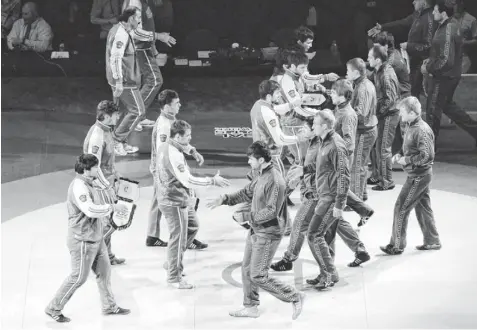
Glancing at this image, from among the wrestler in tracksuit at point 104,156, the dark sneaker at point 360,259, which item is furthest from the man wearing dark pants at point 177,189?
the dark sneaker at point 360,259

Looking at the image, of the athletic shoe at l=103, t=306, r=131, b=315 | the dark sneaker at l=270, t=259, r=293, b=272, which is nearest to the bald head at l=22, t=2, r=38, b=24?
the dark sneaker at l=270, t=259, r=293, b=272

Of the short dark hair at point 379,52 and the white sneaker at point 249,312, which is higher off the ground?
the short dark hair at point 379,52

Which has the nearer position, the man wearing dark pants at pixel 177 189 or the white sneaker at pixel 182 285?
the man wearing dark pants at pixel 177 189

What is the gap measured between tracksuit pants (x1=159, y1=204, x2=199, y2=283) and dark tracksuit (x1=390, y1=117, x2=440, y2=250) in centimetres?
192

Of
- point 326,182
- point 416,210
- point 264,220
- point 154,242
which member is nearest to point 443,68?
point 416,210

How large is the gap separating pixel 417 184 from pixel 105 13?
6.43m

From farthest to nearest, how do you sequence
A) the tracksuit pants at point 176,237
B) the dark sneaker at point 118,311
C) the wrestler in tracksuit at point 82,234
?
1. the tracksuit pants at point 176,237
2. the dark sneaker at point 118,311
3. the wrestler in tracksuit at point 82,234

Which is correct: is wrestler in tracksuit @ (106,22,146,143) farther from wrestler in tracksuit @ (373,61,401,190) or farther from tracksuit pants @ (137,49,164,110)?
wrestler in tracksuit @ (373,61,401,190)

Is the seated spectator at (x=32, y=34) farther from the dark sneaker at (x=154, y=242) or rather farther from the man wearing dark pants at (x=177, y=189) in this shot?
the man wearing dark pants at (x=177, y=189)

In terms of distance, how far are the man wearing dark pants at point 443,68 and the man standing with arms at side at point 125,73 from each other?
11.3 feet

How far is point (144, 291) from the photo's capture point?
26.7 ft

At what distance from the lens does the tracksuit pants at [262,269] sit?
24.5 ft

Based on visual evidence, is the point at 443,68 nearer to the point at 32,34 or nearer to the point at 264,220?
the point at 264,220

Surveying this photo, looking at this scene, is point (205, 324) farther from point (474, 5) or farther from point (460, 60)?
point (474, 5)
